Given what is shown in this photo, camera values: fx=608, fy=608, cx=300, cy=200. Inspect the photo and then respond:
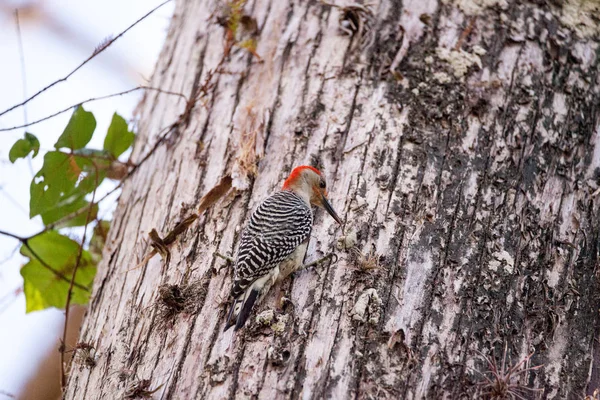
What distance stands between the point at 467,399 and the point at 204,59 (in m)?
2.38

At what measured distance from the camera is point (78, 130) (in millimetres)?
3041

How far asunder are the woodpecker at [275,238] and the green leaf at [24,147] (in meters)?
1.06

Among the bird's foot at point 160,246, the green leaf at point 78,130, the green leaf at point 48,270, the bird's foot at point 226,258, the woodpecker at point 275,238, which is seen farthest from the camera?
the green leaf at point 48,270

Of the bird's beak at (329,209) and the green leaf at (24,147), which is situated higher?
the bird's beak at (329,209)

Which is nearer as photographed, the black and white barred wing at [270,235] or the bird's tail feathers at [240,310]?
the bird's tail feathers at [240,310]

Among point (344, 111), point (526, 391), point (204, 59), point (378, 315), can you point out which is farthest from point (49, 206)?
point (526, 391)

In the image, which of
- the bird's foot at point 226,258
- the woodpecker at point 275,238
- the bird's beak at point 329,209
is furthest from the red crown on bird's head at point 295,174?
the bird's foot at point 226,258

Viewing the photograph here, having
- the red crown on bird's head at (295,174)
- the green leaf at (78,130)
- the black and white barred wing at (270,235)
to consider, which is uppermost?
the red crown on bird's head at (295,174)

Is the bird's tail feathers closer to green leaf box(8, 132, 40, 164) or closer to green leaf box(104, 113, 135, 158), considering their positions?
green leaf box(8, 132, 40, 164)

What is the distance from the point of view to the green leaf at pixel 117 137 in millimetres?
3531

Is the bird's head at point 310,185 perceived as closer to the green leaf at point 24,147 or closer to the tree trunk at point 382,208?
the tree trunk at point 382,208

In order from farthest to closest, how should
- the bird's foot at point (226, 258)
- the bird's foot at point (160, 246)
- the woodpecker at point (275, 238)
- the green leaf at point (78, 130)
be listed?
the green leaf at point (78, 130) → the bird's foot at point (160, 246) → the bird's foot at point (226, 258) → the woodpecker at point (275, 238)

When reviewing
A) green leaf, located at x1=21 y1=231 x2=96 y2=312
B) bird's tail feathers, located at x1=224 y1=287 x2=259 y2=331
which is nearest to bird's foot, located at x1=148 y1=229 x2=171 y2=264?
bird's tail feathers, located at x1=224 y1=287 x2=259 y2=331

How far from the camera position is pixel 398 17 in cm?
328
